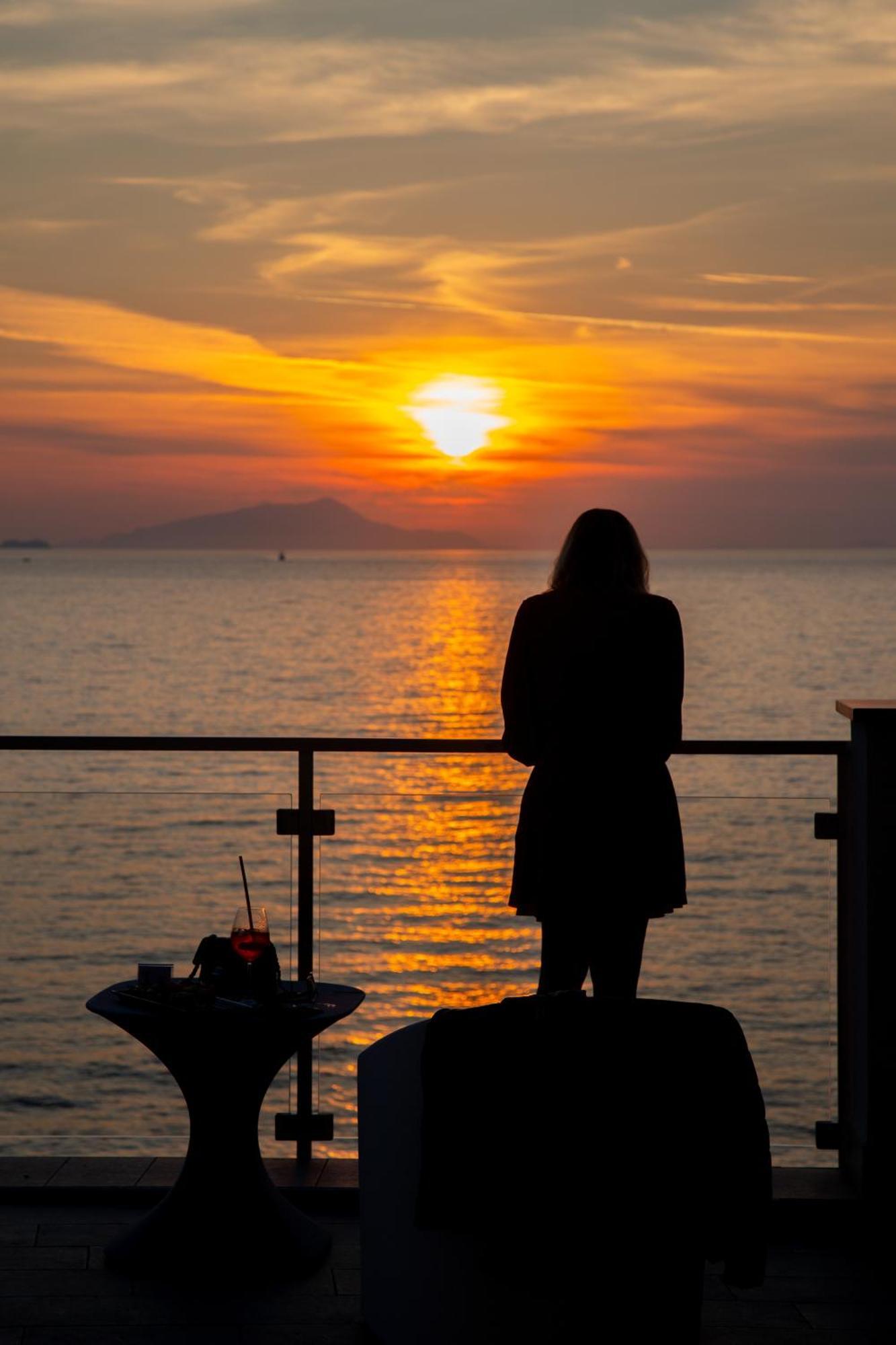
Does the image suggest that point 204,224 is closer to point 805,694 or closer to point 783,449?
point 805,694

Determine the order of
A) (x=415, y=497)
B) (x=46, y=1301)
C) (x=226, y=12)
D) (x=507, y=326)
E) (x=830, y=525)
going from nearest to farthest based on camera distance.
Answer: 1. (x=46, y=1301)
2. (x=226, y=12)
3. (x=507, y=326)
4. (x=830, y=525)
5. (x=415, y=497)

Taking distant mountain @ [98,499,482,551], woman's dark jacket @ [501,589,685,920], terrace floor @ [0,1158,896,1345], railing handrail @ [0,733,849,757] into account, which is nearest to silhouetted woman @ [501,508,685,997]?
woman's dark jacket @ [501,589,685,920]

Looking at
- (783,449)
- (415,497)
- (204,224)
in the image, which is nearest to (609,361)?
(783,449)

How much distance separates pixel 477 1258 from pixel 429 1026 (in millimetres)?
467

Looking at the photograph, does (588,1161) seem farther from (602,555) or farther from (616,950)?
(602,555)

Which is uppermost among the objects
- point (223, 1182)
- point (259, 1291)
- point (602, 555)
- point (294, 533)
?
point (294, 533)

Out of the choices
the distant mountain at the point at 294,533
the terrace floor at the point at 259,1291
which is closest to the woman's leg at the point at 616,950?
the terrace floor at the point at 259,1291

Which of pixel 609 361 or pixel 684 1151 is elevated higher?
pixel 609 361

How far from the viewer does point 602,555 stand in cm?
352

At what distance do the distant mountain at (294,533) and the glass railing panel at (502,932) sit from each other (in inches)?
2710

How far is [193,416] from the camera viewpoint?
5059 centimetres

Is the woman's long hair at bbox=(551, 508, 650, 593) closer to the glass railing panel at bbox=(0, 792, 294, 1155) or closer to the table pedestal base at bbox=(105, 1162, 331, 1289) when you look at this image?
the glass railing panel at bbox=(0, 792, 294, 1155)

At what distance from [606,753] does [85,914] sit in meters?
1.83

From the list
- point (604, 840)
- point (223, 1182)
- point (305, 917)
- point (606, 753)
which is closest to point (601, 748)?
point (606, 753)
